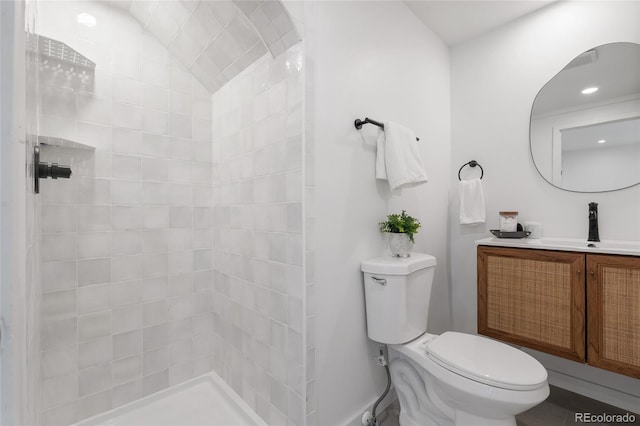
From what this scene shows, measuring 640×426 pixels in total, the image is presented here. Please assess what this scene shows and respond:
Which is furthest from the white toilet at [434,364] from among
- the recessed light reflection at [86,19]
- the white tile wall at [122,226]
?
the recessed light reflection at [86,19]

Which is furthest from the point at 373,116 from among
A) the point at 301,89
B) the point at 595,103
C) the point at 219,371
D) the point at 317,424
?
the point at 219,371

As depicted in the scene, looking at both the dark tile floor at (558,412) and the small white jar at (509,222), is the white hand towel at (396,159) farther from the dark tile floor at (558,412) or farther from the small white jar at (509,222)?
the dark tile floor at (558,412)

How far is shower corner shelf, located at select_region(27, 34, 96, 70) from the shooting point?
128cm

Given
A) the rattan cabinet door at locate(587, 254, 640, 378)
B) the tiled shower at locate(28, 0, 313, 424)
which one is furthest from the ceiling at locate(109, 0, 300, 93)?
the rattan cabinet door at locate(587, 254, 640, 378)

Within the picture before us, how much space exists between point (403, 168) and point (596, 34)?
1.39 metres

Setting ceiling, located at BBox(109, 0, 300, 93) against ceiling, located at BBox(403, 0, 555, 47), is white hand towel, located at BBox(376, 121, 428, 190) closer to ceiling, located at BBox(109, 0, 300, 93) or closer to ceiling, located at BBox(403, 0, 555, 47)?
ceiling, located at BBox(109, 0, 300, 93)

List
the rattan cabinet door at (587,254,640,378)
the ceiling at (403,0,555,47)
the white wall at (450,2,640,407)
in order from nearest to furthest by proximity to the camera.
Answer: the rattan cabinet door at (587,254,640,378)
the white wall at (450,2,640,407)
the ceiling at (403,0,555,47)

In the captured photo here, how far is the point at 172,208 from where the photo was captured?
1.75 meters

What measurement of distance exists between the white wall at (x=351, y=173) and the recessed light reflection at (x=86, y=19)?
1187 millimetres

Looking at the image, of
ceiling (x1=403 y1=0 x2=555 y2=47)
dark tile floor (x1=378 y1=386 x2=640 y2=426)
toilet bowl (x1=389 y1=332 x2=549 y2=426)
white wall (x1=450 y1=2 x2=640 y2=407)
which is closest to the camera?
toilet bowl (x1=389 y1=332 x2=549 y2=426)

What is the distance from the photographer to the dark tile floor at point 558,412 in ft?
4.92

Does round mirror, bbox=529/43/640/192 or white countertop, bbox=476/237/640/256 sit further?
round mirror, bbox=529/43/640/192

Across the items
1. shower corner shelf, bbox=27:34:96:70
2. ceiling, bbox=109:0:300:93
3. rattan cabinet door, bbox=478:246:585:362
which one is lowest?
rattan cabinet door, bbox=478:246:585:362

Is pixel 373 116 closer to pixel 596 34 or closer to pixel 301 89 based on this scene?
A: pixel 301 89
